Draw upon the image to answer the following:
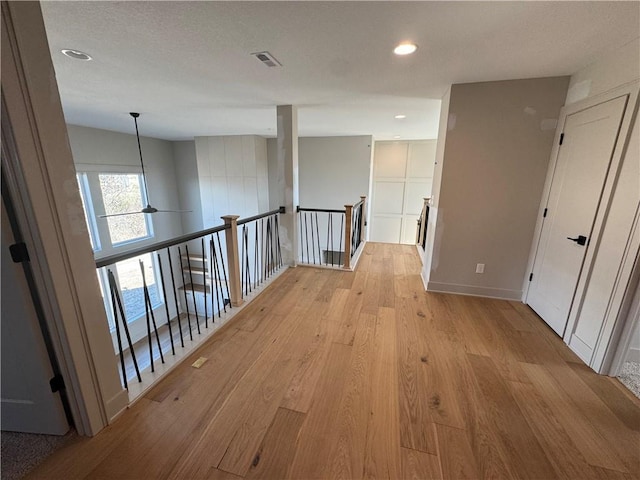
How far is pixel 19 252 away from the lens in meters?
1.13

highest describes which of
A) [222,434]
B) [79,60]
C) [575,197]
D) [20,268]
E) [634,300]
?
[79,60]

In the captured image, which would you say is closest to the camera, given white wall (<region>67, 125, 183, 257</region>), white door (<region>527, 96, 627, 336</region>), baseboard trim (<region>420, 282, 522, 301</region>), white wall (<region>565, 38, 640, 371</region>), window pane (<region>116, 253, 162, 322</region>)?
white wall (<region>565, 38, 640, 371</region>)

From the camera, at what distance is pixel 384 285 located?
342cm

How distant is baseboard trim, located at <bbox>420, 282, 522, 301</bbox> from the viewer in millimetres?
2990

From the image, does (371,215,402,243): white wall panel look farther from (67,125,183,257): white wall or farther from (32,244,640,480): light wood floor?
(67,125,183,257): white wall

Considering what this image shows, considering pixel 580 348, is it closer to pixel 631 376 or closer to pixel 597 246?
pixel 631 376

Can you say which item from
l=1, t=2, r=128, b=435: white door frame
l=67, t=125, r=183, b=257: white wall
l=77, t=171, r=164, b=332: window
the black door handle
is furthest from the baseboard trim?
l=67, t=125, r=183, b=257: white wall

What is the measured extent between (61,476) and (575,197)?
388cm

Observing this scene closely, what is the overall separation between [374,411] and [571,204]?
244cm

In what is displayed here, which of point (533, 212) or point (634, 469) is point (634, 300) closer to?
point (634, 469)

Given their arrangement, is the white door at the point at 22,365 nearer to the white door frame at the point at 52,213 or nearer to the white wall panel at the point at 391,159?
the white door frame at the point at 52,213

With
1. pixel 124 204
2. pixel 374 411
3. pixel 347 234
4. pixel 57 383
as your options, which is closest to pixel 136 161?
pixel 124 204

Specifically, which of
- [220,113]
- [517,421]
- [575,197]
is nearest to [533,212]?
[575,197]

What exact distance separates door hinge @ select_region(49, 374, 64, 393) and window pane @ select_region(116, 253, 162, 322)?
4.92 metres
